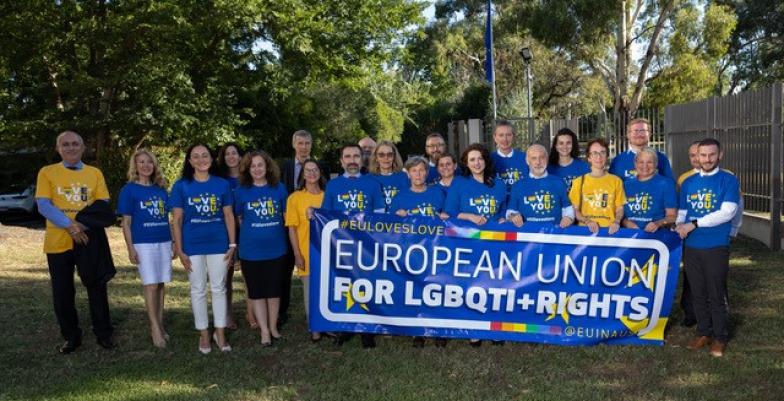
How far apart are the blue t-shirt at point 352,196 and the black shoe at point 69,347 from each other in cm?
248

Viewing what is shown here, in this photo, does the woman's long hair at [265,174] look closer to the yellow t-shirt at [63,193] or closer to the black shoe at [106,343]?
the yellow t-shirt at [63,193]

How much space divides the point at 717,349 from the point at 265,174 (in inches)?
155

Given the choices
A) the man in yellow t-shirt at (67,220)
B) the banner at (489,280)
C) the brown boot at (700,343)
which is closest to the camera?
the brown boot at (700,343)

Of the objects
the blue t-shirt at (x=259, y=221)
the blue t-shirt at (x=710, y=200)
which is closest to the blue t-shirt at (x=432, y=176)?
the blue t-shirt at (x=259, y=221)

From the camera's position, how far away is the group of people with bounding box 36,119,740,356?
556 centimetres

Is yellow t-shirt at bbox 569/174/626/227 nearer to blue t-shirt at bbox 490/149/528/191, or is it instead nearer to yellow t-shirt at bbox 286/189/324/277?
blue t-shirt at bbox 490/149/528/191

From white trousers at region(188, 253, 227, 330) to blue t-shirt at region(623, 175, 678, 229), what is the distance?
3.43 metres

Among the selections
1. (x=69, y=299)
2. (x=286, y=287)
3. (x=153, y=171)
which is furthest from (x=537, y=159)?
(x=69, y=299)

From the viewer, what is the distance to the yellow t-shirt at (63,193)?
5695mm

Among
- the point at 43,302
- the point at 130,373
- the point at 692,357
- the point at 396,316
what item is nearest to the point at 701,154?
the point at 692,357

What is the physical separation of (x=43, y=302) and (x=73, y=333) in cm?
235

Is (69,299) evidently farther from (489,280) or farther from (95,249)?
(489,280)

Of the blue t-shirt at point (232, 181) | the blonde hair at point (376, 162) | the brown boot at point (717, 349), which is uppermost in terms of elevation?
the blonde hair at point (376, 162)

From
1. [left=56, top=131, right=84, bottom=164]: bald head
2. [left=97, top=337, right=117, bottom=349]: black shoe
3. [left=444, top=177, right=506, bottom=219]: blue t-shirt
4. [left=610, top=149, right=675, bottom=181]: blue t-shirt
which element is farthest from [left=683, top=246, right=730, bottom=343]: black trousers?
[left=56, top=131, right=84, bottom=164]: bald head
